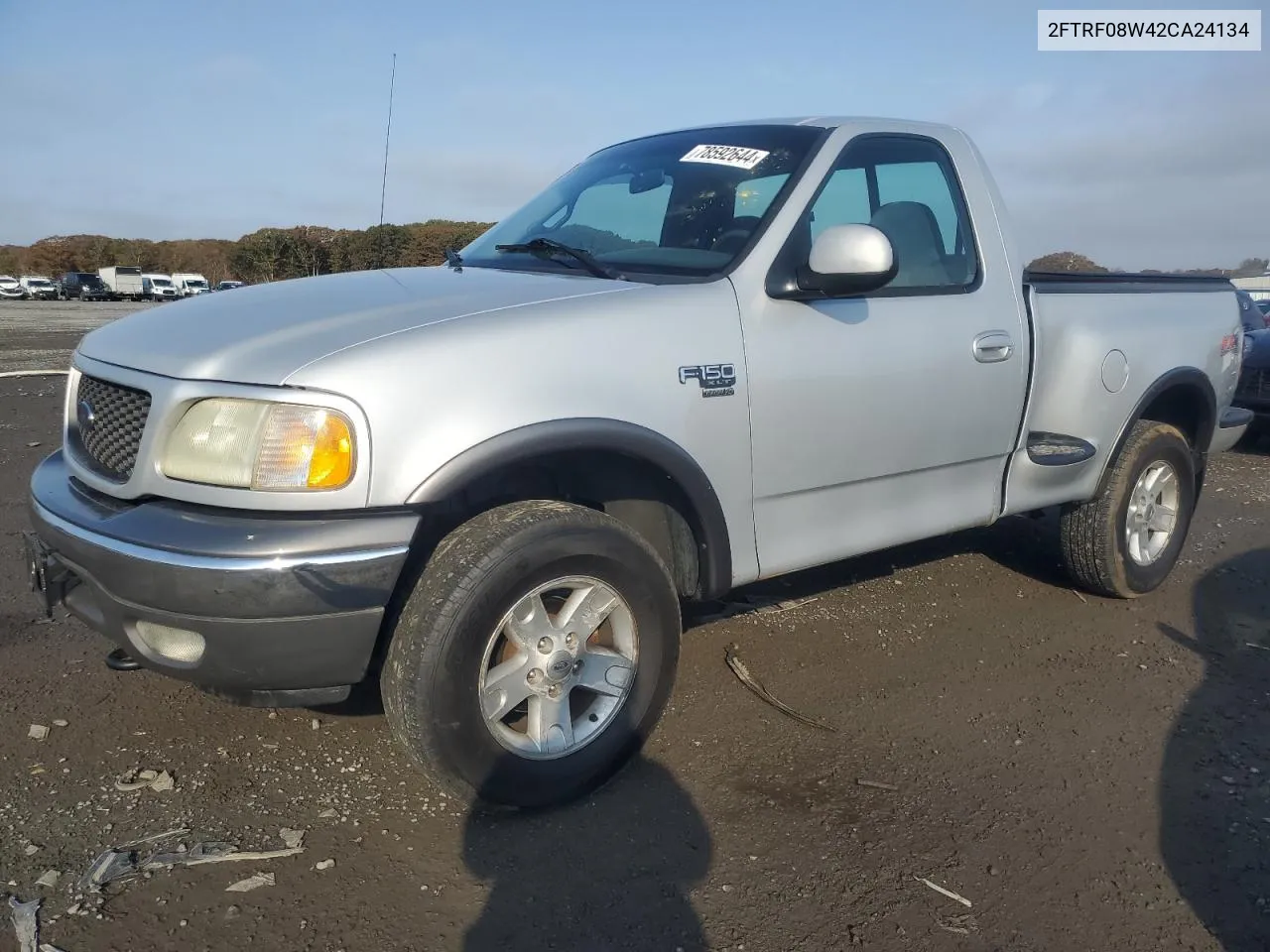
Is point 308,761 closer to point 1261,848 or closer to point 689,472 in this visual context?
point 689,472

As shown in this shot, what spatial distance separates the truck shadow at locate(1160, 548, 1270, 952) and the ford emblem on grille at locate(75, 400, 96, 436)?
3178 millimetres

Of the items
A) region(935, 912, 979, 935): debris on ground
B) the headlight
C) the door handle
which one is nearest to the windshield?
the door handle

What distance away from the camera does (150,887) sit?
2422mm

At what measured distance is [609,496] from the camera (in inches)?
122

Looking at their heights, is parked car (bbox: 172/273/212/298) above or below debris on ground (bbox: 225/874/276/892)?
above

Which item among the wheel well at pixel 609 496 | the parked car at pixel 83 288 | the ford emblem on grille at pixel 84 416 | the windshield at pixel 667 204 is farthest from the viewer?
the parked car at pixel 83 288

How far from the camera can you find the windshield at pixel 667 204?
3.36 metres

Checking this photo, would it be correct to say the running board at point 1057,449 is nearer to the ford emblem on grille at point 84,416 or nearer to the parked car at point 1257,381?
the ford emblem on grille at point 84,416

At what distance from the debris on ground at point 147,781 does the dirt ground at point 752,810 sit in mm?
33

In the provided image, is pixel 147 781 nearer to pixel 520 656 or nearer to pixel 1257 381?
pixel 520 656

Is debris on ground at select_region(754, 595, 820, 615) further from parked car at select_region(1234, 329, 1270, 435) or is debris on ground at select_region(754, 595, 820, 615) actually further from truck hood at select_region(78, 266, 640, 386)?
parked car at select_region(1234, 329, 1270, 435)

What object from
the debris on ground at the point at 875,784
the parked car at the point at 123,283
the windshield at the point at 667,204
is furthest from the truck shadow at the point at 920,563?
the parked car at the point at 123,283

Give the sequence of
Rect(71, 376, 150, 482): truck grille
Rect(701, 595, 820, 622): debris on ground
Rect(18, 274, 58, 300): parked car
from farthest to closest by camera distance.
→ 1. Rect(18, 274, 58, 300): parked car
2. Rect(701, 595, 820, 622): debris on ground
3. Rect(71, 376, 150, 482): truck grille

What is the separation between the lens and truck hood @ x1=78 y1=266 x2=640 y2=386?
Result: 250 cm
